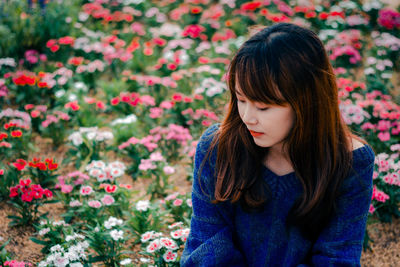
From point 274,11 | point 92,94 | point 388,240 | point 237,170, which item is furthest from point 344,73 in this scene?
point 237,170


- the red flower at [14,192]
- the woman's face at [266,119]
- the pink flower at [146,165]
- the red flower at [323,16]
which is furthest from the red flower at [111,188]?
the red flower at [323,16]

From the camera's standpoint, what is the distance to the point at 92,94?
4.12 meters

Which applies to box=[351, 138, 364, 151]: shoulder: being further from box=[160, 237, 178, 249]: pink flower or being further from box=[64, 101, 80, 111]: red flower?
box=[64, 101, 80, 111]: red flower

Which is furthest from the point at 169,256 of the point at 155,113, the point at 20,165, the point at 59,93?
the point at 59,93

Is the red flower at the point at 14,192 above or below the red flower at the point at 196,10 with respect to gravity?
below

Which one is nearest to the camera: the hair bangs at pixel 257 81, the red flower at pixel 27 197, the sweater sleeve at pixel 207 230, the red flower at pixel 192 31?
the hair bangs at pixel 257 81

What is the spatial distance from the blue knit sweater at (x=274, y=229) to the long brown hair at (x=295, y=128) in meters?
0.04

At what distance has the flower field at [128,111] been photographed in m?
2.48

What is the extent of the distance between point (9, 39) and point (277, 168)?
11.9 feet

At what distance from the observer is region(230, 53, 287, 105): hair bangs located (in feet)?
4.52

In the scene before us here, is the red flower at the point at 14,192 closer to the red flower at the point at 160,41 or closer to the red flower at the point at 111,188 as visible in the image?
the red flower at the point at 111,188

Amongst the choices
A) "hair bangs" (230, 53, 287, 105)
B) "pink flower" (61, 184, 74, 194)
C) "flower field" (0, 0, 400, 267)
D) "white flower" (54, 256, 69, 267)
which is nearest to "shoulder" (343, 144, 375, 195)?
"hair bangs" (230, 53, 287, 105)

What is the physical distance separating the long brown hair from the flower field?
72 cm

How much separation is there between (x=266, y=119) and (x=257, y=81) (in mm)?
155
